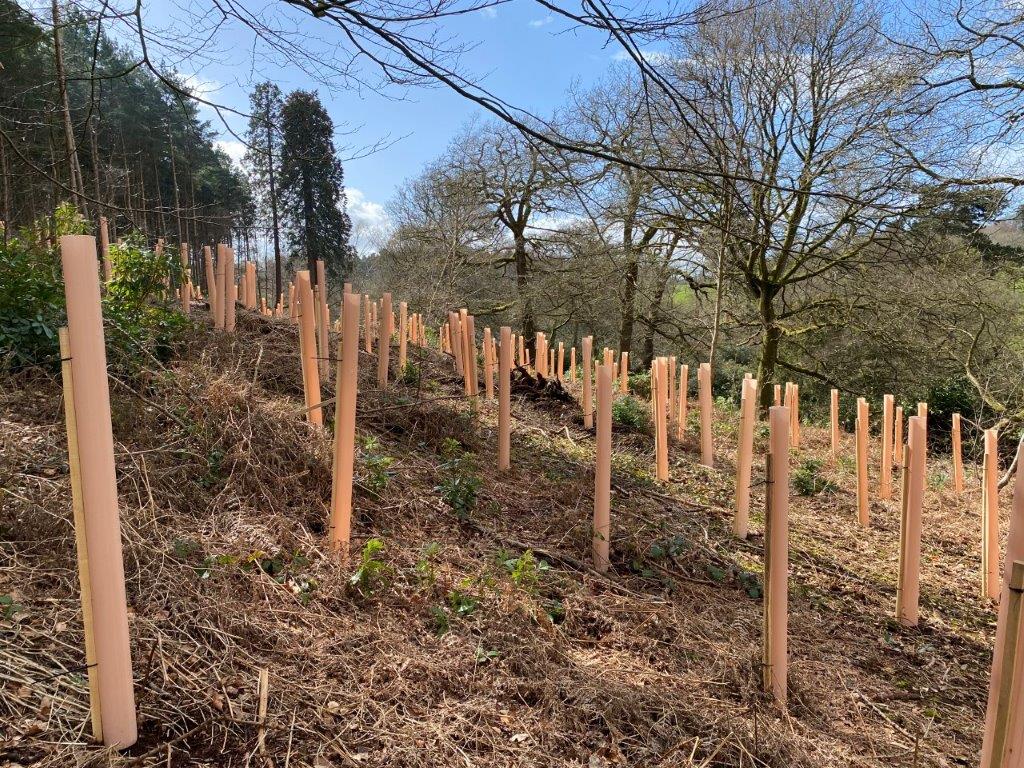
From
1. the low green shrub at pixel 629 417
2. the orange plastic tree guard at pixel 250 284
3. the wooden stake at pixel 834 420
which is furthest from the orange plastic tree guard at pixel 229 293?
the wooden stake at pixel 834 420

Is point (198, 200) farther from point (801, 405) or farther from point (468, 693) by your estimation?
point (468, 693)

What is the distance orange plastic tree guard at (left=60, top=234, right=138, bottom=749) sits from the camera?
142 centimetres

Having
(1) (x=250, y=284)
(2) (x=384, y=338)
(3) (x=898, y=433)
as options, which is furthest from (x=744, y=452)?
(1) (x=250, y=284)

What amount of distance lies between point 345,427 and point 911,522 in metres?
3.31

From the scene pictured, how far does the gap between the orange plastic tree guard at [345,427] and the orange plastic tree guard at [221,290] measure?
388 cm

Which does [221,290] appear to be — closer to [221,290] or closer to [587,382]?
[221,290]

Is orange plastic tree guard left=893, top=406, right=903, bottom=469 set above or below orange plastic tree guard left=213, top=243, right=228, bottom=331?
below

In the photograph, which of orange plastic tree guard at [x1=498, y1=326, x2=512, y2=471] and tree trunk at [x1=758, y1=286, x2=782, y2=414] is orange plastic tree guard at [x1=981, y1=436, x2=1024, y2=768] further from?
tree trunk at [x1=758, y1=286, x2=782, y2=414]

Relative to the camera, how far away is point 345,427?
9.18 feet

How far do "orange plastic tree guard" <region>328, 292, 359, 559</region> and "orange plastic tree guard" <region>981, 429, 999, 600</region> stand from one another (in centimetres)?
431

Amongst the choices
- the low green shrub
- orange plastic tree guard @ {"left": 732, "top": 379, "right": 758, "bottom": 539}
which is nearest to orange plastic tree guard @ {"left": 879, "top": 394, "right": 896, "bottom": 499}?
orange plastic tree guard @ {"left": 732, "top": 379, "right": 758, "bottom": 539}

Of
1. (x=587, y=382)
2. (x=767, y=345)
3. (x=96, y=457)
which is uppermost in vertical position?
(x=96, y=457)

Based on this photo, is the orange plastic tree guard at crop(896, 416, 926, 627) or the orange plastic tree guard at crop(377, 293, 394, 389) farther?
the orange plastic tree guard at crop(377, 293, 394, 389)

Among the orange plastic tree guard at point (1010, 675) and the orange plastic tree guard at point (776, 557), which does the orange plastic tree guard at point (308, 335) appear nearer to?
the orange plastic tree guard at point (776, 557)
